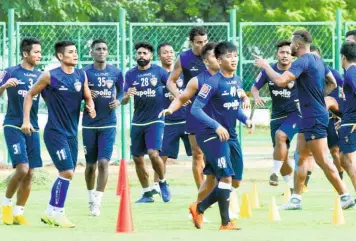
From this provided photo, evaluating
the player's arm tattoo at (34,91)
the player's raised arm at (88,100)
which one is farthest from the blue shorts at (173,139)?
the player's arm tattoo at (34,91)

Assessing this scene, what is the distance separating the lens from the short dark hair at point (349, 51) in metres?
16.9

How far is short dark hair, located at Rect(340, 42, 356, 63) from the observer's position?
666 inches

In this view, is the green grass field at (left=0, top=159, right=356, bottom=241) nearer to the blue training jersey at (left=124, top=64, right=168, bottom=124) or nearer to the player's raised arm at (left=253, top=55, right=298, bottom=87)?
the blue training jersey at (left=124, top=64, right=168, bottom=124)

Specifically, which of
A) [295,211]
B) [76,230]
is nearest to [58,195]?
[76,230]

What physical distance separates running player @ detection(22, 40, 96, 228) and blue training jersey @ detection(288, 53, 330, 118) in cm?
266

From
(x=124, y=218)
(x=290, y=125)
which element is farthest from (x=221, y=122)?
(x=290, y=125)

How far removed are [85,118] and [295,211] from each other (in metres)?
2.97

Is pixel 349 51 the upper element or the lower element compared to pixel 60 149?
upper

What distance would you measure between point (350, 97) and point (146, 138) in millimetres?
3287

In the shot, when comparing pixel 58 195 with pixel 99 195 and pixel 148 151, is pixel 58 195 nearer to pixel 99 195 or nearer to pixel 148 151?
pixel 99 195

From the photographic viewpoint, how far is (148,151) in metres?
19.0

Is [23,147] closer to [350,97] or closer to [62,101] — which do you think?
[62,101]

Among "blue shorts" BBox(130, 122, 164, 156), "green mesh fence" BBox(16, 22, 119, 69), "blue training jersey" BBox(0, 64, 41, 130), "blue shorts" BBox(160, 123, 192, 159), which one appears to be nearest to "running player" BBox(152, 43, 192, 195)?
"blue shorts" BBox(160, 123, 192, 159)

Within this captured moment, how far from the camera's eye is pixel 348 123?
56.4ft
